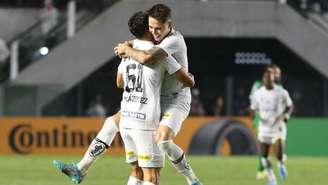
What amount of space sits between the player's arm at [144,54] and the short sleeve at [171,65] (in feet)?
0.28

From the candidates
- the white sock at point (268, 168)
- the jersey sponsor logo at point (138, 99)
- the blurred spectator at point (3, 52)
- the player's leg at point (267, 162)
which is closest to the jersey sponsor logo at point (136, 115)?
the jersey sponsor logo at point (138, 99)

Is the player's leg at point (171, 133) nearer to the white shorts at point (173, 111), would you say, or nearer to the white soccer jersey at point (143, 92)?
the white shorts at point (173, 111)

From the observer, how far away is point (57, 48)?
1468 inches

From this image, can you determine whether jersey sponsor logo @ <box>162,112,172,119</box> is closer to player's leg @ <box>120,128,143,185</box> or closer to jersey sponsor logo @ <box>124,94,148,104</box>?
player's leg @ <box>120,128,143,185</box>

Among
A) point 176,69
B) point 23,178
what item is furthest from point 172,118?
point 23,178

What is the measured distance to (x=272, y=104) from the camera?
84.7ft

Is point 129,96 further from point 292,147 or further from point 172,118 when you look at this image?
point 292,147

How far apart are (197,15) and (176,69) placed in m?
23.8

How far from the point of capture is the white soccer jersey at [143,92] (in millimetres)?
13820

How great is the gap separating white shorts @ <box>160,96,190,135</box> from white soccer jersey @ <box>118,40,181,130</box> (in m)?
0.67

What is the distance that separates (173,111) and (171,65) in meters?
0.91

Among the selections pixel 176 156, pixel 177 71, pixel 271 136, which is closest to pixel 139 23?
pixel 177 71

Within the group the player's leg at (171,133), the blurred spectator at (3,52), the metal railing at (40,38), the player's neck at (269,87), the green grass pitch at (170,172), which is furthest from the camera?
the metal railing at (40,38)

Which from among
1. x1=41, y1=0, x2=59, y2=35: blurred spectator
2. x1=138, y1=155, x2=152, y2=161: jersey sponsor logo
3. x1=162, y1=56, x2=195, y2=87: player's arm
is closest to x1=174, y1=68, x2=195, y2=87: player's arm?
x1=162, y1=56, x2=195, y2=87: player's arm
